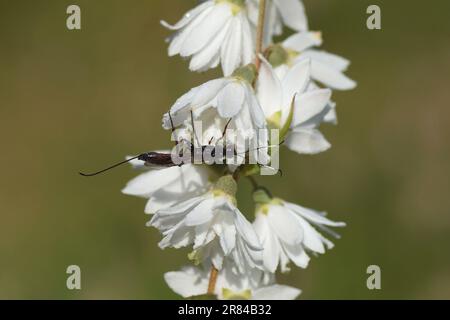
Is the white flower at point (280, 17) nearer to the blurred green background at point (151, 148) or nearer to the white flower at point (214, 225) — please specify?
the white flower at point (214, 225)

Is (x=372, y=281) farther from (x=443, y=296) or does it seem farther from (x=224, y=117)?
(x=224, y=117)

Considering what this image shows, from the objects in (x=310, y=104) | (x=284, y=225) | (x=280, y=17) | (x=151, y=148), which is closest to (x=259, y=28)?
(x=310, y=104)

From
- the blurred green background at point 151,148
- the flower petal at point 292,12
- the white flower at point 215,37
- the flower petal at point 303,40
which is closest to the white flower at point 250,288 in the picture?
the white flower at point 215,37

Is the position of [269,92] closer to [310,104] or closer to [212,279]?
[310,104]

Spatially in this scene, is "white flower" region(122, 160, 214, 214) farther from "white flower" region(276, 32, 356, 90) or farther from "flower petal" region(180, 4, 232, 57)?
"white flower" region(276, 32, 356, 90)

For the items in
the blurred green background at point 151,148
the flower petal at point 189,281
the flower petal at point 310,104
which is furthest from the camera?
the blurred green background at point 151,148

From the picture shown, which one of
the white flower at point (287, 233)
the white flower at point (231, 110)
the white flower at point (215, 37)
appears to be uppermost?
the white flower at point (215, 37)
